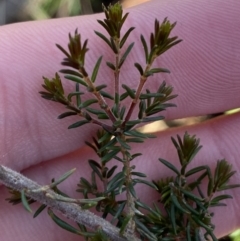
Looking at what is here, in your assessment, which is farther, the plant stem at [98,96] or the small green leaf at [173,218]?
the small green leaf at [173,218]

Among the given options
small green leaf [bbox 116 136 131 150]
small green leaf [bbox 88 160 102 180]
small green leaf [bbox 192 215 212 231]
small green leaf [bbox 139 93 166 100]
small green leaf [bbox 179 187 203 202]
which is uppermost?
small green leaf [bbox 139 93 166 100]

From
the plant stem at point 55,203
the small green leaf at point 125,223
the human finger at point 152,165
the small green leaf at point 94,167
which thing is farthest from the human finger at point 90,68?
the small green leaf at point 125,223

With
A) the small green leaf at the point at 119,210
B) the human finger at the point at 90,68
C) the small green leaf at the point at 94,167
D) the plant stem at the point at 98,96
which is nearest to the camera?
the plant stem at the point at 98,96

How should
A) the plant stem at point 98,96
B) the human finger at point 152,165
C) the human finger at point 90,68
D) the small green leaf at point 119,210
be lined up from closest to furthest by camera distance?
the plant stem at point 98,96 < the small green leaf at point 119,210 < the human finger at point 90,68 < the human finger at point 152,165

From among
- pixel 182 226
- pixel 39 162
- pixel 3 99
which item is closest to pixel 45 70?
pixel 3 99

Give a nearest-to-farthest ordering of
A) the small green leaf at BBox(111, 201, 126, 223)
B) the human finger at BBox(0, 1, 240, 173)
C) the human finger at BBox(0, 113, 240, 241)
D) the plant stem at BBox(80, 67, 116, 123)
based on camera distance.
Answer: the plant stem at BBox(80, 67, 116, 123)
the small green leaf at BBox(111, 201, 126, 223)
the human finger at BBox(0, 1, 240, 173)
the human finger at BBox(0, 113, 240, 241)

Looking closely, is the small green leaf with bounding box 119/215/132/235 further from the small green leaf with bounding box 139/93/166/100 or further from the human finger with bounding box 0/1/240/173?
the human finger with bounding box 0/1/240/173

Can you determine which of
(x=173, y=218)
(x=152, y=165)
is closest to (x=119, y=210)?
(x=173, y=218)

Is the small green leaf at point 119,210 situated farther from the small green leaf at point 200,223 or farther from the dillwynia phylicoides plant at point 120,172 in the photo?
the small green leaf at point 200,223

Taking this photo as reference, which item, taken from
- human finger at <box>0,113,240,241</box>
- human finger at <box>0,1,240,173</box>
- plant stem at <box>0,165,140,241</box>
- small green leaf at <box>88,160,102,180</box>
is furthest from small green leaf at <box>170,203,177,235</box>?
human finger at <box>0,1,240,173</box>

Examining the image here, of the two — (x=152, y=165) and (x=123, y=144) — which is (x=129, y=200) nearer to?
(x=123, y=144)
